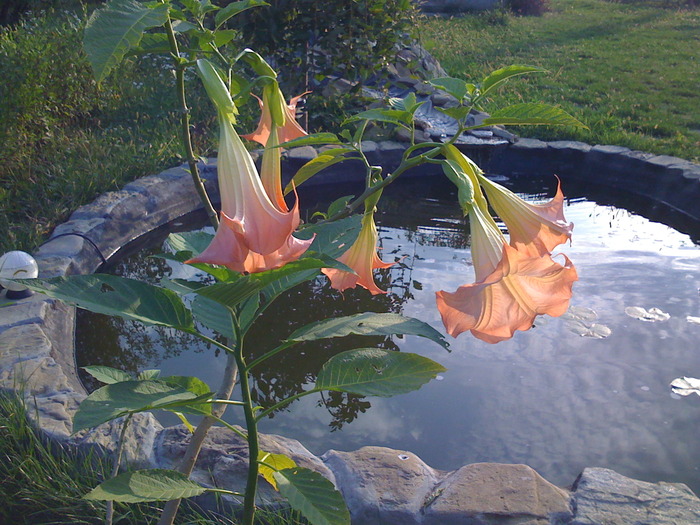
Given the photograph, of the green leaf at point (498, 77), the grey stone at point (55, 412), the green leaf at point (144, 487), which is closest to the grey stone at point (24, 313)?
the grey stone at point (55, 412)

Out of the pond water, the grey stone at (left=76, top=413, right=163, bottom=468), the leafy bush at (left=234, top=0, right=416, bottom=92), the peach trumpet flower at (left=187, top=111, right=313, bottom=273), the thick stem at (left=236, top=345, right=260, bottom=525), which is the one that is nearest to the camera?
the peach trumpet flower at (left=187, top=111, right=313, bottom=273)

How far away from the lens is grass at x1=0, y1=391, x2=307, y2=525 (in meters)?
1.61

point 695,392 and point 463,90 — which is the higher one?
point 463,90

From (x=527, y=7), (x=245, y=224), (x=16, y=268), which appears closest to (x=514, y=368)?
(x=16, y=268)

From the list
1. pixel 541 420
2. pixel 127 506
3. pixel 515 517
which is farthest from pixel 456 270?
pixel 127 506

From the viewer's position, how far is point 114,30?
0.75m

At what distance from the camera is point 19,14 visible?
7.79m

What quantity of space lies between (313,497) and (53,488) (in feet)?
3.17

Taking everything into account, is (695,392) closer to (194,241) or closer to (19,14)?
(194,241)

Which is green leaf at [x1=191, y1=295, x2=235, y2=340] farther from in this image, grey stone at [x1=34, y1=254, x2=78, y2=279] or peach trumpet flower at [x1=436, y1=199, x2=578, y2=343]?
grey stone at [x1=34, y1=254, x2=78, y2=279]

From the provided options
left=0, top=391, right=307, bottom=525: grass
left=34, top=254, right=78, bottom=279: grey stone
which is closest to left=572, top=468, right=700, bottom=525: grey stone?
left=0, top=391, right=307, bottom=525: grass

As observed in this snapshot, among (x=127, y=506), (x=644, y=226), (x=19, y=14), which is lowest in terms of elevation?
(x=644, y=226)

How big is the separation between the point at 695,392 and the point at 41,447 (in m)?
2.26

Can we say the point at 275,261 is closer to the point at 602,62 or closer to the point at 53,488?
the point at 53,488
